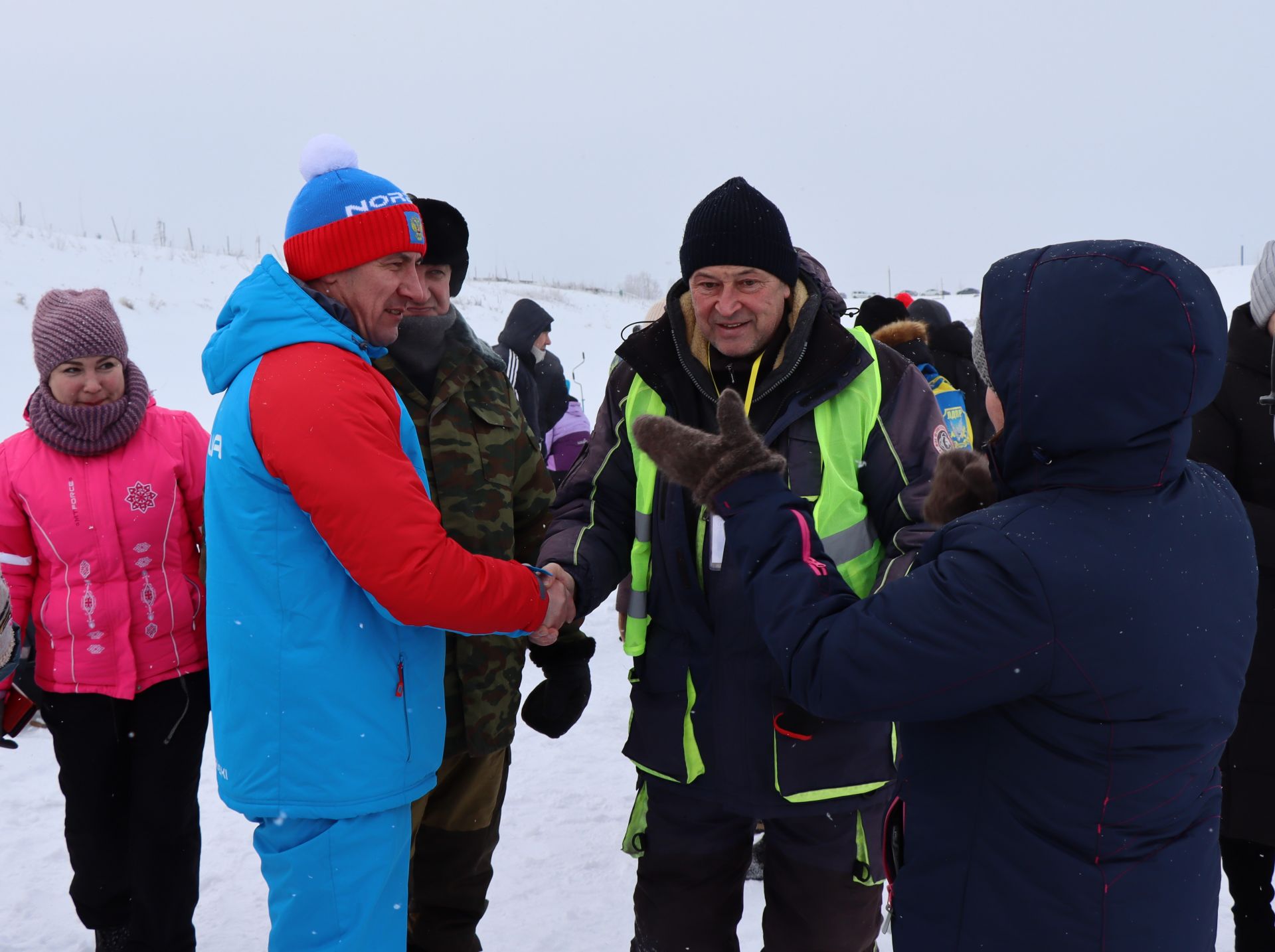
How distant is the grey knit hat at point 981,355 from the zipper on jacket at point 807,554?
0.37m

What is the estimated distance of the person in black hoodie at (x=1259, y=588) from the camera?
268 cm

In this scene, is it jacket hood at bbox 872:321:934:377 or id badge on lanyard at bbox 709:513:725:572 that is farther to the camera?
jacket hood at bbox 872:321:934:377

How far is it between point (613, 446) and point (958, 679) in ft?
4.22

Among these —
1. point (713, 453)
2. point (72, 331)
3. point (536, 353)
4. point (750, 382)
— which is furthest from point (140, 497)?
point (536, 353)

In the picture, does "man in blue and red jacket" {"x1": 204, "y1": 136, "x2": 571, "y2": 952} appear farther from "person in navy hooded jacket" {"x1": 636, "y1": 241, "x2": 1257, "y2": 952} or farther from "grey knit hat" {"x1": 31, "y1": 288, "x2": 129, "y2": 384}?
"grey knit hat" {"x1": 31, "y1": 288, "x2": 129, "y2": 384}

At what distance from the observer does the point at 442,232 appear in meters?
2.77

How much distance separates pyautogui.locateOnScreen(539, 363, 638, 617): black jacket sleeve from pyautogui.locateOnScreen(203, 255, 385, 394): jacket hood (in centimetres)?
69

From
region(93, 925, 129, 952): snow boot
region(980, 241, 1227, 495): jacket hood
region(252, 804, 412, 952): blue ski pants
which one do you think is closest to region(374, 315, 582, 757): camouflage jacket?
region(252, 804, 412, 952): blue ski pants

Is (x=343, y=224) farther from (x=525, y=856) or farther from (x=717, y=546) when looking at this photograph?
(x=525, y=856)

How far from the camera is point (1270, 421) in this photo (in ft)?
8.77

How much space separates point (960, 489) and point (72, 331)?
260 cm

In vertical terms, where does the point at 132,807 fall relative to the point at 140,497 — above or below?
below

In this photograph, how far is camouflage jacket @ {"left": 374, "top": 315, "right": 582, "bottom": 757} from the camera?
8.54ft

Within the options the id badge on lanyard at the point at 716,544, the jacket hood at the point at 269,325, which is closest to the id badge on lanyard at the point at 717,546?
the id badge on lanyard at the point at 716,544
